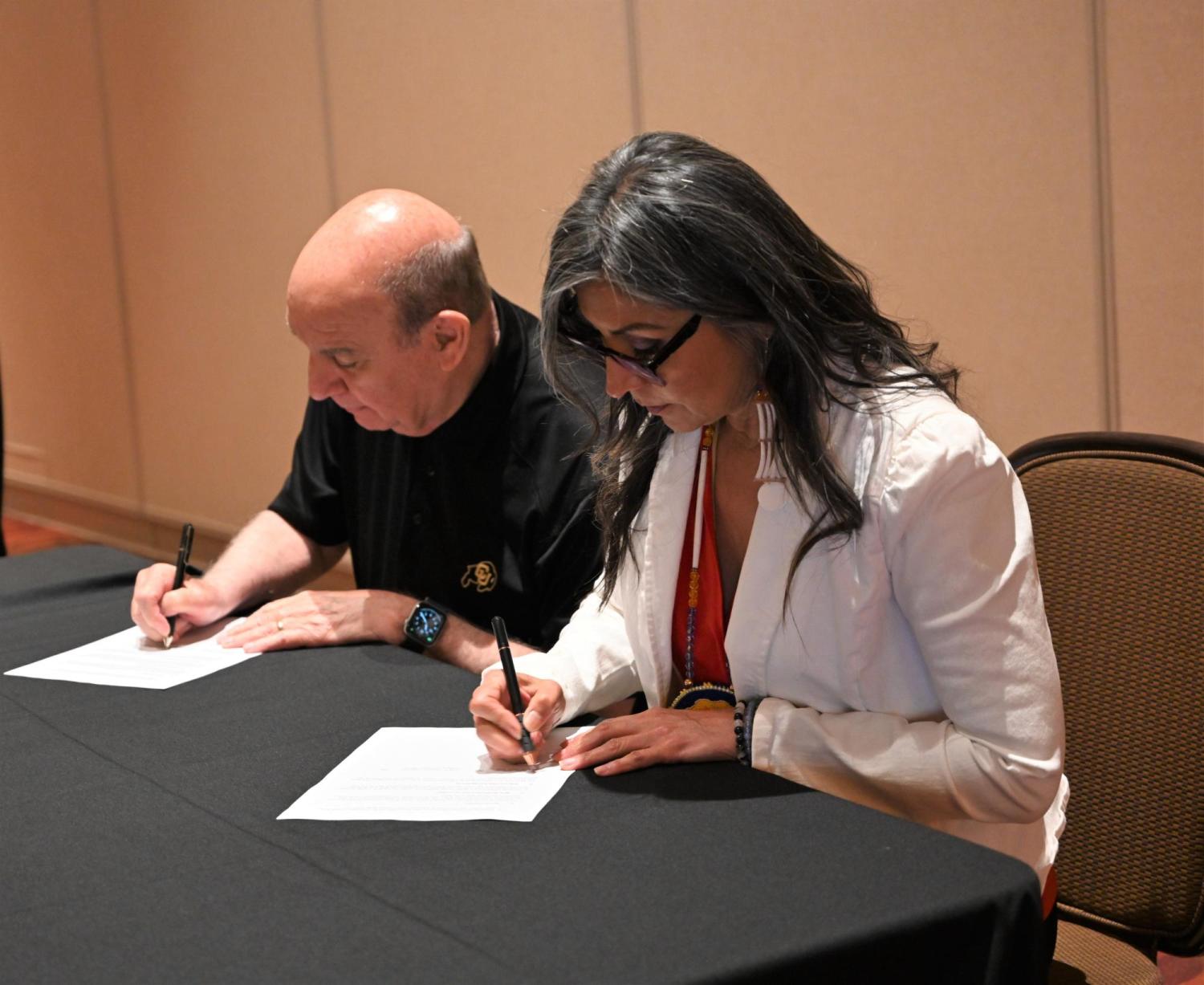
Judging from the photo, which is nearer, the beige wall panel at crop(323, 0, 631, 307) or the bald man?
the bald man

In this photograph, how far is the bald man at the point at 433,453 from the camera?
2328 millimetres

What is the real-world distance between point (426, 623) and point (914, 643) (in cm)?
87

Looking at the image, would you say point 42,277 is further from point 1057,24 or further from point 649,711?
point 649,711

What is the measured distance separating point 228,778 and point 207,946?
0.43m

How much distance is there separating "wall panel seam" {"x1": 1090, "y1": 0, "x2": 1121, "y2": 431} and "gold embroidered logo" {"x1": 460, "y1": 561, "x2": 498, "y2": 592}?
4.45 ft

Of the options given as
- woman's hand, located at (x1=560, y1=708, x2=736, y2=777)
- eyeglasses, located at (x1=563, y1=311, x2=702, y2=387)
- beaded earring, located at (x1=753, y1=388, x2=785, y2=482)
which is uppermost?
eyeglasses, located at (x1=563, y1=311, x2=702, y2=387)

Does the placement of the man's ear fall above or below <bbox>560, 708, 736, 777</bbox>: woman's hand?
above

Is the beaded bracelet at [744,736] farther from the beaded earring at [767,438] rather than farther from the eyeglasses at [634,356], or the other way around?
the eyeglasses at [634,356]

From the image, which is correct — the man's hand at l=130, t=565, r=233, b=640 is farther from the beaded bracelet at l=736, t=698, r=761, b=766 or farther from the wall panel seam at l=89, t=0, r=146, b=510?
the wall panel seam at l=89, t=0, r=146, b=510

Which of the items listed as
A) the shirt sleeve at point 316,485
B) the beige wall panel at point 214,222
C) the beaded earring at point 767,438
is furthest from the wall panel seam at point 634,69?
the beaded earring at point 767,438

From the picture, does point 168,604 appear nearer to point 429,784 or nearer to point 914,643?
point 429,784

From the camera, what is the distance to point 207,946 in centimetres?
117

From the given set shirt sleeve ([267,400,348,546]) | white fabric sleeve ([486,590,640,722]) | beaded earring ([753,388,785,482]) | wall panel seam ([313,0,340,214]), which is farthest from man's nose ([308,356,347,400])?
wall panel seam ([313,0,340,214])

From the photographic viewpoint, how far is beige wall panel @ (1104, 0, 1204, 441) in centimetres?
263
